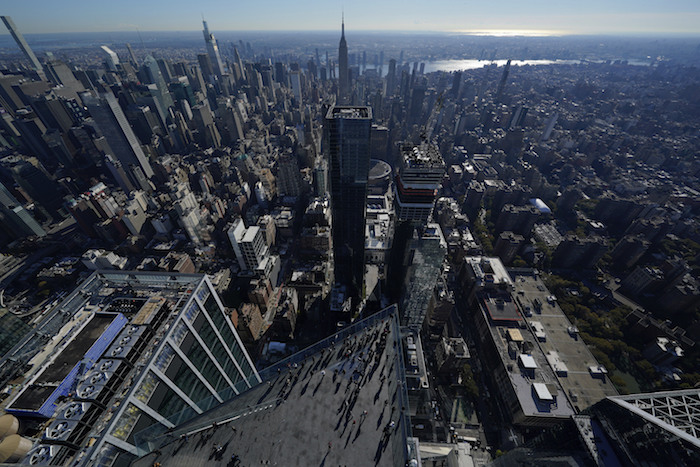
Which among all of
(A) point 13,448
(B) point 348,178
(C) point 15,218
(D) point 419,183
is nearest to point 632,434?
(D) point 419,183

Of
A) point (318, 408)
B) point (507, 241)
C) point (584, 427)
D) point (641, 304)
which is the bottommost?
point (641, 304)

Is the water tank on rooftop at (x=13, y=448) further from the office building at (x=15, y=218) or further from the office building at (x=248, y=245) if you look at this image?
the office building at (x=15, y=218)

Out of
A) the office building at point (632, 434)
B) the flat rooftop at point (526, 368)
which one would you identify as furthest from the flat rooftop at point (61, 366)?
the flat rooftop at point (526, 368)

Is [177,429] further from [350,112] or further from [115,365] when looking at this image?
[350,112]

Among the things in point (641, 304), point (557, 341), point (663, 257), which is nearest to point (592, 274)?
point (641, 304)

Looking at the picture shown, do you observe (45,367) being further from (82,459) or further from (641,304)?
(641,304)

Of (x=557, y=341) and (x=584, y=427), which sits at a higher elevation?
(x=584, y=427)
